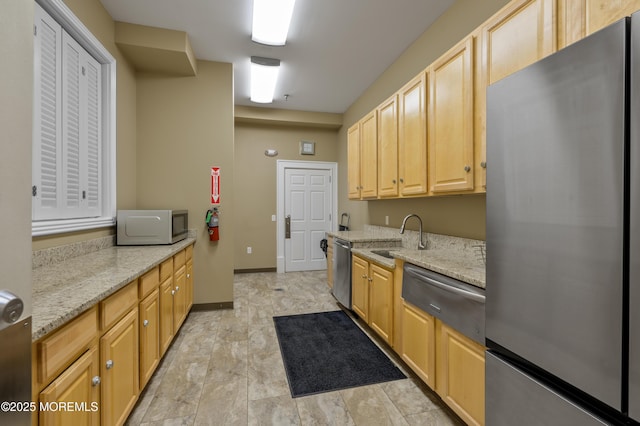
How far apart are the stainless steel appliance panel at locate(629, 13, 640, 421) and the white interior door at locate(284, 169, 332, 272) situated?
492cm

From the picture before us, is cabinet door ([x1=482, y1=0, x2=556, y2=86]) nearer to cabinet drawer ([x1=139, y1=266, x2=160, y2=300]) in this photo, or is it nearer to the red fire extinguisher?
cabinet drawer ([x1=139, y1=266, x2=160, y2=300])

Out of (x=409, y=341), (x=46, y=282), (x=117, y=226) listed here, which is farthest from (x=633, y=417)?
(x=117, y=226)

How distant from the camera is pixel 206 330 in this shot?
286cm

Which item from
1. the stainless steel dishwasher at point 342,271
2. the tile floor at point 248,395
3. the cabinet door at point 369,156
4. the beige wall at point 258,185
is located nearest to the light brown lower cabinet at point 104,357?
the tile floor at point 248,395

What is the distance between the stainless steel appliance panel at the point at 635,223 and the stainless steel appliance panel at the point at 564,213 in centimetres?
2

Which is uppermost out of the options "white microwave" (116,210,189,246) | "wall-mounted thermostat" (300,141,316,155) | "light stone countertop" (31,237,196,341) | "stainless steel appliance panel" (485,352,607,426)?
"wall-mounted thermostat" (300,141,316,155)

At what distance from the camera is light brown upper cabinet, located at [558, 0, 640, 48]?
107 cm

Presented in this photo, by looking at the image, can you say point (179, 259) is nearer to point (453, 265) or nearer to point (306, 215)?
point (453, 265)

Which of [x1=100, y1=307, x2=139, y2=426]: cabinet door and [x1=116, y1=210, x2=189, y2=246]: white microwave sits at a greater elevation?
[x1=116, y1=210, x2=189, y2=246]: white microwave

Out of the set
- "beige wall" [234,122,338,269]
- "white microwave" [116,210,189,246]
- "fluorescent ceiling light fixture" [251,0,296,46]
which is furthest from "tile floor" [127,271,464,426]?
"fluorescent ceiling light fixture" [251,0,296,46]

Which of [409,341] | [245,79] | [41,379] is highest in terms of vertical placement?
[245,79]

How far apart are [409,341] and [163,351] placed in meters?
1.85

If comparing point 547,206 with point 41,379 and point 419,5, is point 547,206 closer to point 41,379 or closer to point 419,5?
point 41,379

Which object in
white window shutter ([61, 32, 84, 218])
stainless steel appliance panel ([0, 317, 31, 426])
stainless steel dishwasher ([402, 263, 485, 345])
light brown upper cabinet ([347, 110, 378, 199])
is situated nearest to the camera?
stainless steel appliance panel ([0, 317, 31, 426])
